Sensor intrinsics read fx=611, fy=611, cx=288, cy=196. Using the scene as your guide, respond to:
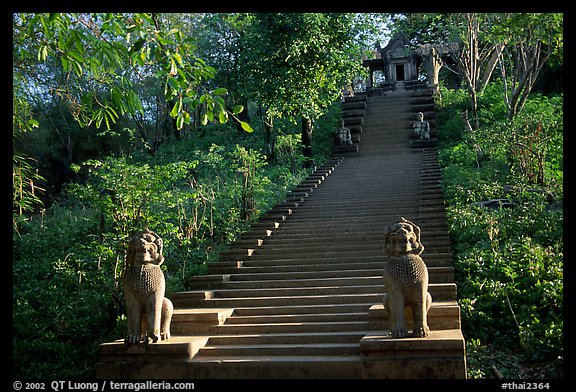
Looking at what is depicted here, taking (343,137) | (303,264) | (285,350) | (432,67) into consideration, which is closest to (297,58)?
(343,137)

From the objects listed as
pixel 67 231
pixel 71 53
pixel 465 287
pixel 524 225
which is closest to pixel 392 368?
pixel 465 287

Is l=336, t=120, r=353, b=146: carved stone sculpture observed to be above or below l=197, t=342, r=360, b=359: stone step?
above

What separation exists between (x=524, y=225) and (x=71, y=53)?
7.40 meters

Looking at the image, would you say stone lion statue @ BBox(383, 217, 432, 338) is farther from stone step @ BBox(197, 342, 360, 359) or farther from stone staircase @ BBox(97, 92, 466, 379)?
stone step @ BBox(197, 342, 360, 359)

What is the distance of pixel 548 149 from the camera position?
13.0 m

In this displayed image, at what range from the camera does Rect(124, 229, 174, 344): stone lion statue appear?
6.30 meters

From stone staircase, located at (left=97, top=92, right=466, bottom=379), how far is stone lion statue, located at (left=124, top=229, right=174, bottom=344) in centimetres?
19

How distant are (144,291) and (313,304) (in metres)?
2.61

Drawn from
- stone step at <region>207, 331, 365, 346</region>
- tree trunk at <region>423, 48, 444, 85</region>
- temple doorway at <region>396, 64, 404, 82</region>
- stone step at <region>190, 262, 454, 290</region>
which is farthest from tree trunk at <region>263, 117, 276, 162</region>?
temple doorway at <region>396, 64, 404, 82</region>

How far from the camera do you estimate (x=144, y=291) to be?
6.29 m
